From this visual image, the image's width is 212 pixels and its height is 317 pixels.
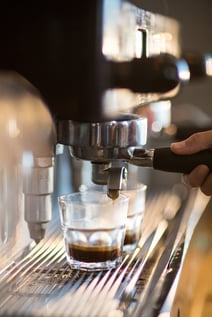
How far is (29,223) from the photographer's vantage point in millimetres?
868

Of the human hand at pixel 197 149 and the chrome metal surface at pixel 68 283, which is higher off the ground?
the human hand at pixel 197 149

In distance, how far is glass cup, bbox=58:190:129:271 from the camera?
817 mm

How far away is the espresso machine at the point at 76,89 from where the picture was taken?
792mm

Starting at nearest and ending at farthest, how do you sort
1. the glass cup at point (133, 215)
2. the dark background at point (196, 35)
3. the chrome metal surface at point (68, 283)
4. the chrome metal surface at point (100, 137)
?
1. the chrome metal surface at point (68, 283)
2. the chrome metal surface at point (100, 137)
3. the glass cup at point (133, 215)
4. the dark background at point (196, 35)

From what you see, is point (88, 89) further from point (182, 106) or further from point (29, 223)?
point (182, 106)

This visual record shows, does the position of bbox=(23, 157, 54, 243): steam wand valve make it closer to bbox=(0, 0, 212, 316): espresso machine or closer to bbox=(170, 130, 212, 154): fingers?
bbox=(0, 0, 212, 316): espresso machine

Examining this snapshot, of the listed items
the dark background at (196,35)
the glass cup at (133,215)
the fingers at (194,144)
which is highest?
the dark background at (196,35)

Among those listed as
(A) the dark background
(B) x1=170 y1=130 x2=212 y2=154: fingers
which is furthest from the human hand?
(A) the dark background

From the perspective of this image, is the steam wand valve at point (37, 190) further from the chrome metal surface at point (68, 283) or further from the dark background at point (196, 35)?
the dark background at point (196, 35)

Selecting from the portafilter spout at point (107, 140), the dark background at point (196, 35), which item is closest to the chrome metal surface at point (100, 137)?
the portafilter spout at point (107, 140)

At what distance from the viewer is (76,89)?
85 cm

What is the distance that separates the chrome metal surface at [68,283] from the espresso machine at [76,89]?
0.03 metres

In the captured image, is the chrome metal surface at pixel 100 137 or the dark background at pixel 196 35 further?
the dark background at pixel 196 35

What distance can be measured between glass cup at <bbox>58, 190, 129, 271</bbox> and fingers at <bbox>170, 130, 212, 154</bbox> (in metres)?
0.10
